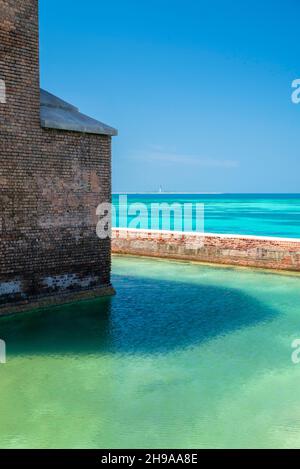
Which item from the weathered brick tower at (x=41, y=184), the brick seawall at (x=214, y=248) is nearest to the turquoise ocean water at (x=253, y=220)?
the brick seawall at (x=214, y=248)

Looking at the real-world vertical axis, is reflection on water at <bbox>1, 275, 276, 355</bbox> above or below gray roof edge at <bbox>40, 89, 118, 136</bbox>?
below

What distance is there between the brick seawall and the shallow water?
10.9 ft

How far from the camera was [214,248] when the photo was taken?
48.2ft

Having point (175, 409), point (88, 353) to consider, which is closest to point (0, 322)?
point (88, 353)

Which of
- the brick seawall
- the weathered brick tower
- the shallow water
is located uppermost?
the weathered brick tower

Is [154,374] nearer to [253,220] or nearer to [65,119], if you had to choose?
[65,119]

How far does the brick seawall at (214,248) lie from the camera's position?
43.6 ft

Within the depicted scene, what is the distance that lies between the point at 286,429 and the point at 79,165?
20.4 ft

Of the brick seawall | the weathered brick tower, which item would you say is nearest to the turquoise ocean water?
the brick seawall

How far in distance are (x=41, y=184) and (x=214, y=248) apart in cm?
725

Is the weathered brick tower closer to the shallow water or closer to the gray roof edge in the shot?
the gray roof edge

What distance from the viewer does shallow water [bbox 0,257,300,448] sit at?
14.9ft
